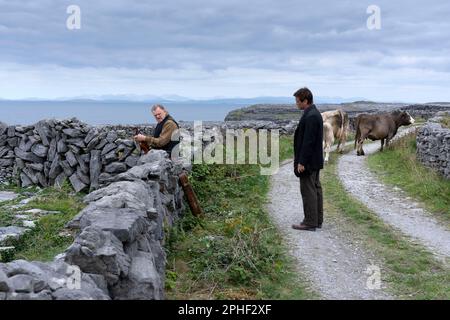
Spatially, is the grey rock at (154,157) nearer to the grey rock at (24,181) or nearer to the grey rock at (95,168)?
the grey rock at (95,168)

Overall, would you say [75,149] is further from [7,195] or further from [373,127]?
[373,127]

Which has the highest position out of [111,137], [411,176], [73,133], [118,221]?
[73,133]

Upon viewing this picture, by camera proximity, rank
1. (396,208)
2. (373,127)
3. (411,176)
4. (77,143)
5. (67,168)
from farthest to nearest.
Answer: (373,127) → (67,168) → (77,143) → (411,176) → (396,208)

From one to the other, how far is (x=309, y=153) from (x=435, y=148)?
24.7ft

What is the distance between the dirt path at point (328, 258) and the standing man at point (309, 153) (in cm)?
44

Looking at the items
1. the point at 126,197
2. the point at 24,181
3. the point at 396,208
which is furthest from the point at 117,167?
the point at 126,197

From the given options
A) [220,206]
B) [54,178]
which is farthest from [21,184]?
[220,206]

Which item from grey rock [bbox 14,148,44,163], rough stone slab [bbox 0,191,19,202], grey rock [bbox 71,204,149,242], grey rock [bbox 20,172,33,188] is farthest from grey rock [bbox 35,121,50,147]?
grey rock [bbox 71,204,149,242]

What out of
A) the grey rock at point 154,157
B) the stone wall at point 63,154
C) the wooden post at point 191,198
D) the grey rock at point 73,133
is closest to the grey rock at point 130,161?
the stone wall at point 63,154

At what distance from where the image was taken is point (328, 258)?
8102 mm

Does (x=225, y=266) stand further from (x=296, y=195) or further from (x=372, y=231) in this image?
(x=296, y=195)

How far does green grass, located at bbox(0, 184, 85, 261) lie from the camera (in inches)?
316

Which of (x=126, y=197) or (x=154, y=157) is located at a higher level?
(x=154, y=157)
